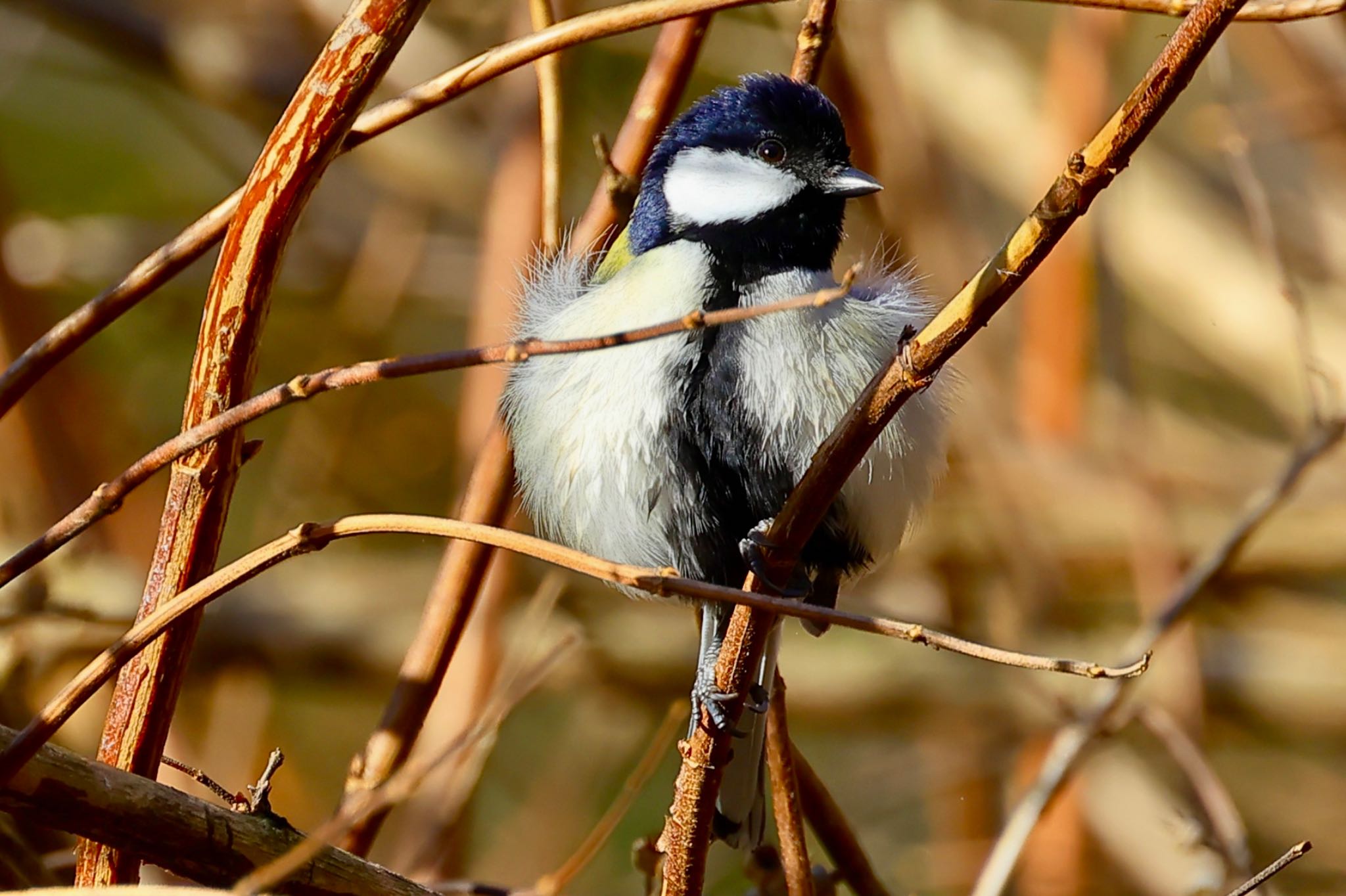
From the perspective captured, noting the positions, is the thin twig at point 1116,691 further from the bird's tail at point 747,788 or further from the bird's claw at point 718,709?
the bird's claw at point 718,709

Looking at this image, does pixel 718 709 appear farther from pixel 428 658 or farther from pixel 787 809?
pixel 428 658

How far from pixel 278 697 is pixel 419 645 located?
2.36 m

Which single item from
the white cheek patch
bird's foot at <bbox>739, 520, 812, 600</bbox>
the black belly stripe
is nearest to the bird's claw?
bird's foot at <bbox>739, 520, 812, 600</bbox>

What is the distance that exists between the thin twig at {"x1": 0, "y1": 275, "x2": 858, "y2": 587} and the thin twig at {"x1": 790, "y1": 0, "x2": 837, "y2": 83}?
92 cm

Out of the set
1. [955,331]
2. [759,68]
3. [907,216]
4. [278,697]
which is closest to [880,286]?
[955,331]

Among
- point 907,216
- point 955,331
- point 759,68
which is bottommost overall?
point 955,331

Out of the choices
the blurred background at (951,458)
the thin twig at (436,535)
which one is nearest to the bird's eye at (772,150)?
the blurred background at (951,458)

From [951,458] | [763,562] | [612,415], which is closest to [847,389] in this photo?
[612,415]

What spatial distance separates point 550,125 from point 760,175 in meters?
0.48

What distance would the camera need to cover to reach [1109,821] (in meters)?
3.45

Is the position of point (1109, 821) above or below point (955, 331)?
above

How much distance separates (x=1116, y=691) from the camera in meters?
2.09

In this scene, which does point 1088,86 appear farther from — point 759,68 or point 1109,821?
point 1109,821

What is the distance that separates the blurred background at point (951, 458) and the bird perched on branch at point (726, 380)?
0.69 metres
